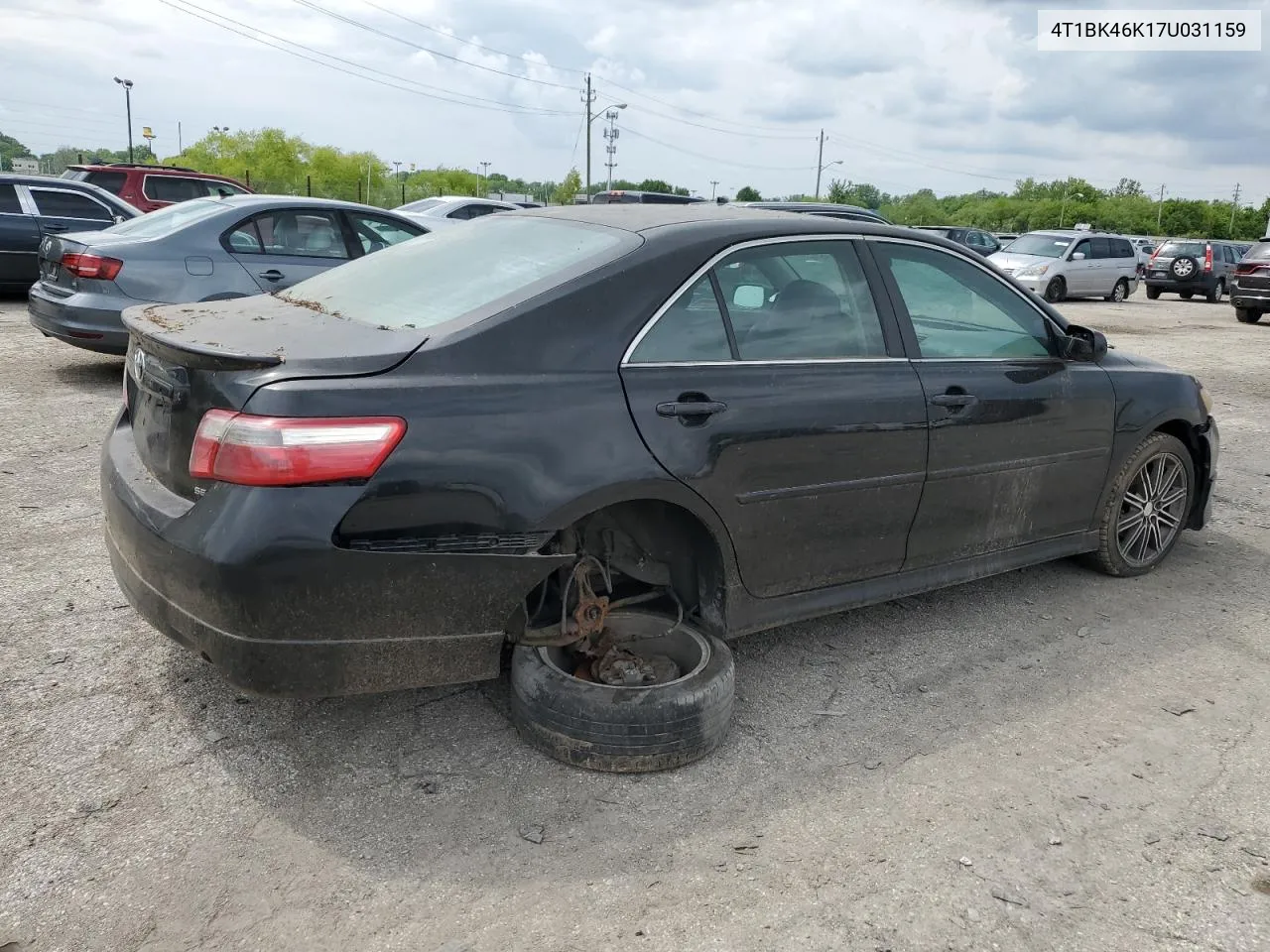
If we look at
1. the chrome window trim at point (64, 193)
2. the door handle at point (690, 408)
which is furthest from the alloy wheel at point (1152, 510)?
the chrome window trim at point (64, 193)

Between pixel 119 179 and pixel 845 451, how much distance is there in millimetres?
16340

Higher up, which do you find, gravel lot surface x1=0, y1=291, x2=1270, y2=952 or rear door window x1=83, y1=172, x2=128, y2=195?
rear door window x1=83, y1=172, x2=128, y2=195

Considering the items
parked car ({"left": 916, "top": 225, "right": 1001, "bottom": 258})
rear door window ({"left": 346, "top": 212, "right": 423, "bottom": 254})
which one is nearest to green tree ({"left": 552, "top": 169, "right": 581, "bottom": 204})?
parked car ({"left": 916, "top": 225, "right": 1001, "bottom": 258})

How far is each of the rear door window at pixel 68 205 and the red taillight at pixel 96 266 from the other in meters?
5.57

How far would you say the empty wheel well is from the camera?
3.18 metres

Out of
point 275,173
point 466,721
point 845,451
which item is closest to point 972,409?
point 845,451

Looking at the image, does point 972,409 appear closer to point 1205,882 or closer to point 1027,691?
point 1027,691

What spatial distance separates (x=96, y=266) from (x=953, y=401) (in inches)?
255

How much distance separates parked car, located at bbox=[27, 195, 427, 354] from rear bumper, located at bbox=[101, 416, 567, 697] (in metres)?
5.23

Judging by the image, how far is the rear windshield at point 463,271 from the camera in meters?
3.13

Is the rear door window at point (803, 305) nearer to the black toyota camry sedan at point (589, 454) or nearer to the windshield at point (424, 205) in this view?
the black toyota camry sedan at point (589, 454)

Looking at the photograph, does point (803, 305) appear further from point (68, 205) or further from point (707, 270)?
point (68, 205)

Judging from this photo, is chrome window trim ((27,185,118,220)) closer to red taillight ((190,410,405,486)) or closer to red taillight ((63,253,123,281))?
red taillight ((63,253,123,281))

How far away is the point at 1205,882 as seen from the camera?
264 cm
